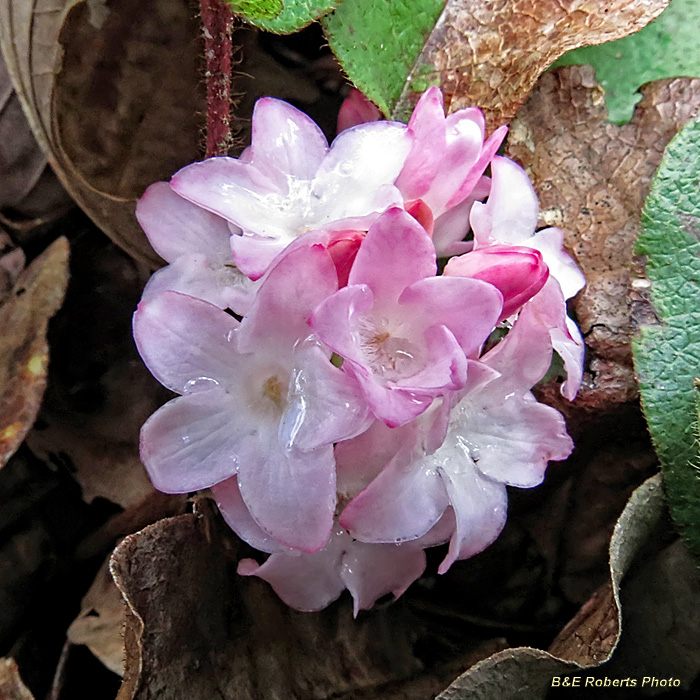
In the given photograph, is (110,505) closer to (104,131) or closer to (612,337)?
(104,131)

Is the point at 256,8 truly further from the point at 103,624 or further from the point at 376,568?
the point at 103,624

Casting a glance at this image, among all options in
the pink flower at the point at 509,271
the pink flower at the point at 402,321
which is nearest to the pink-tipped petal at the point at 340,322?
the pink flower at the point at 402,321

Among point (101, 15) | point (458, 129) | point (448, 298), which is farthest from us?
point (101, 15)

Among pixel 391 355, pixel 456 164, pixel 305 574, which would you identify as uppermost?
pixel 456 164

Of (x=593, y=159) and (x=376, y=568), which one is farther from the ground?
(x=593, y=159)

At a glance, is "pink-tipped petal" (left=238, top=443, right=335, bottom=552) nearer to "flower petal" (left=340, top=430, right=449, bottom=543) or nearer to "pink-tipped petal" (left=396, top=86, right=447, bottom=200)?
"flower petal" (left=340, top=430, right=449, bottom=543)

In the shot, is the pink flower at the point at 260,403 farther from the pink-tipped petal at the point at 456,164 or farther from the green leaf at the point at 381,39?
the green leaf at the point at 381,39

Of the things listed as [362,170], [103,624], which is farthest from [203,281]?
[103,624]

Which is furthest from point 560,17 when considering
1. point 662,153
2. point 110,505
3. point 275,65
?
point 110,505
